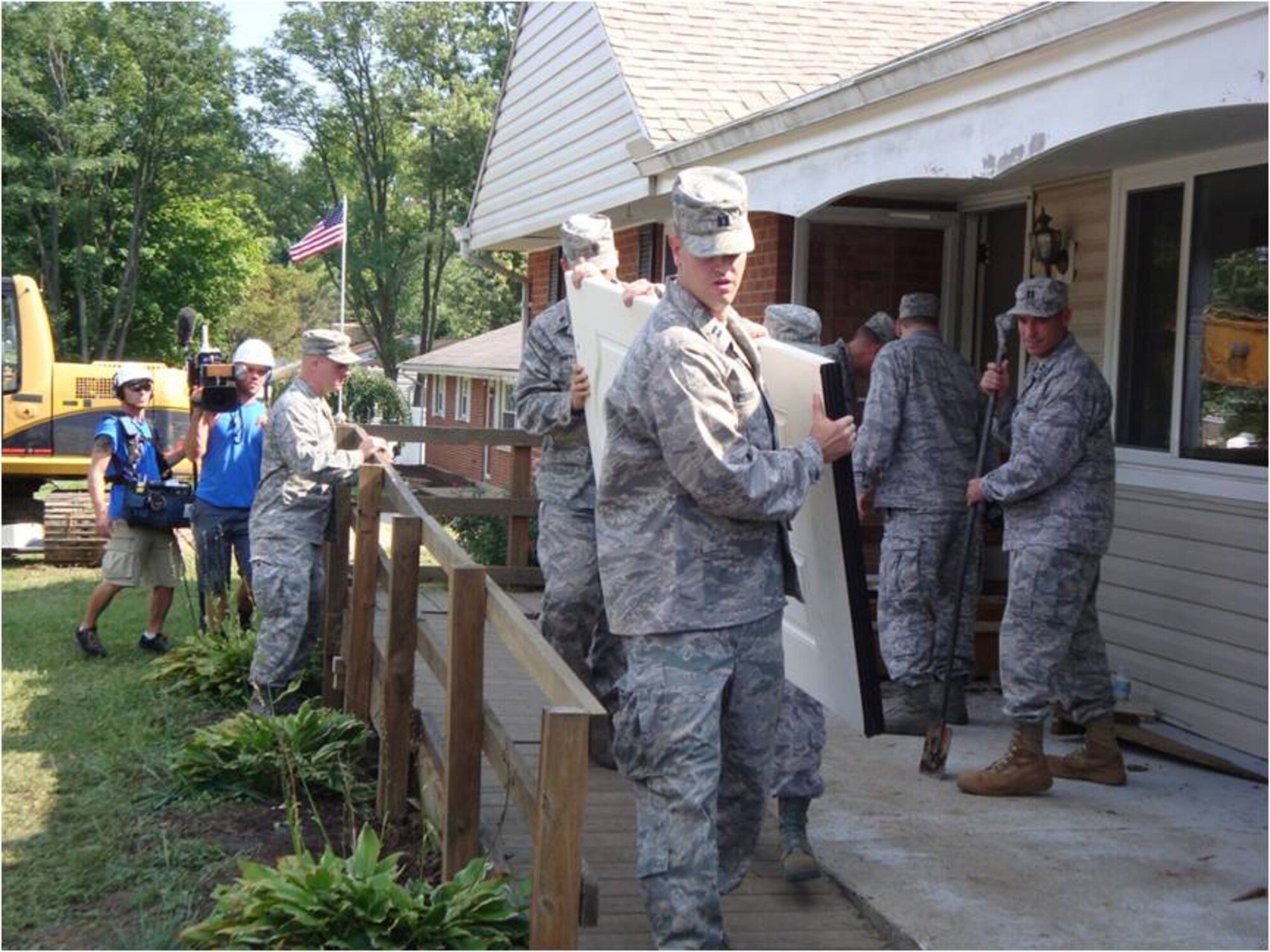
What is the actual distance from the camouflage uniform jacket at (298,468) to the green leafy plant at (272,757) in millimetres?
1023

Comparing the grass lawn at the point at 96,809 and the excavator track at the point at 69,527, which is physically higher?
the excavator track at the point at 69,527

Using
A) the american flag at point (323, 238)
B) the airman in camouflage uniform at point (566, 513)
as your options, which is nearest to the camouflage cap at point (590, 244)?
the airman in camouflage uniform at point (566, 513)

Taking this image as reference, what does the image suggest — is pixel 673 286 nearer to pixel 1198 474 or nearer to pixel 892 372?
pixel 892 372

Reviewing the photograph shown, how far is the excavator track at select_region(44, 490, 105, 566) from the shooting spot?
14031mm

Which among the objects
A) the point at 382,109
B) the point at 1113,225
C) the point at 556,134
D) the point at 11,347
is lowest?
the point at 11,347

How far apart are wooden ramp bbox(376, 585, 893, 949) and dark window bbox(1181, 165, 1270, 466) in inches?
104

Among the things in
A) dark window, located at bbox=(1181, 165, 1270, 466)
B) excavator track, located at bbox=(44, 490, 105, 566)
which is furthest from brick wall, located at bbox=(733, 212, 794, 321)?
excavator track, located at bbox=(44, 490, 105, 566)

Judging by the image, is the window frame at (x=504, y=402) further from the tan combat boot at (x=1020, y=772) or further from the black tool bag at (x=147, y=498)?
the tan combat boot at (x=1020, y=772)

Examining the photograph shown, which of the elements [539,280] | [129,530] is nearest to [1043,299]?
[129,530]

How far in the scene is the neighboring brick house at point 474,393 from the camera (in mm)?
30766

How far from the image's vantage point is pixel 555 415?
598cm

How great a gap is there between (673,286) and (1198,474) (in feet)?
12.1

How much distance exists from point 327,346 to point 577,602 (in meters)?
1.88

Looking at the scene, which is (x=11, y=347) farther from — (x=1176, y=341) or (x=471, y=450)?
(x=471, y=450)
